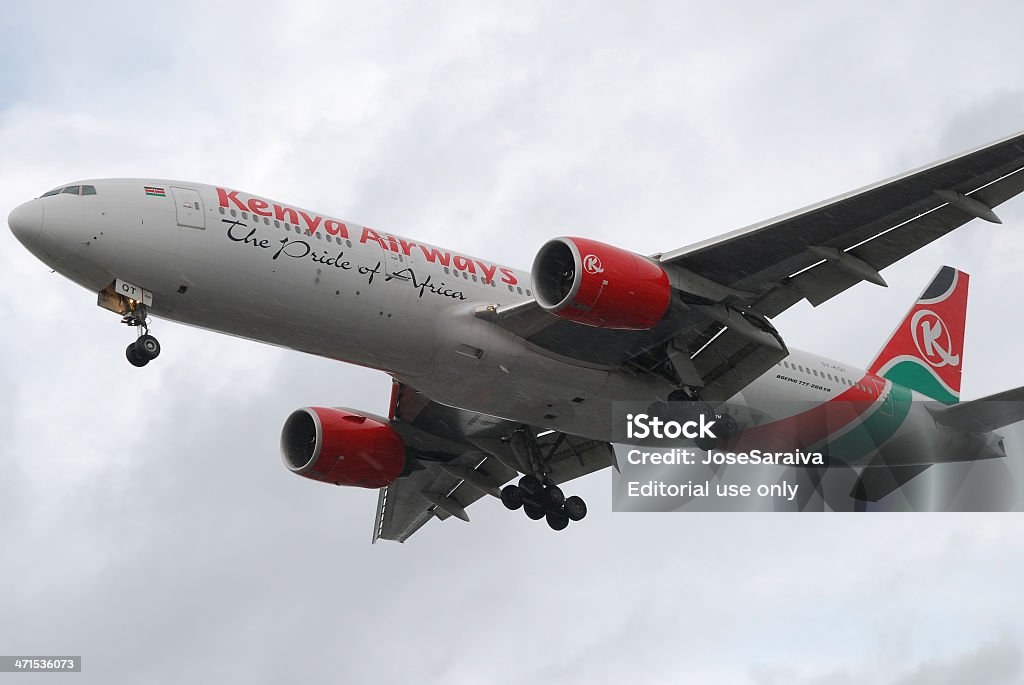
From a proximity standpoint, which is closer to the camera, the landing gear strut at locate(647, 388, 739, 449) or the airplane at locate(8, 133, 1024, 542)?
the airplane at locate(8, 133, 1024, 542)

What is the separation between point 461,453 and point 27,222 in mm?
12808

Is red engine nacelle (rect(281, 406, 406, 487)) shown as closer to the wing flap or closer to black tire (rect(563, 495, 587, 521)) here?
black tire (rect(563, 495, 587, 521))

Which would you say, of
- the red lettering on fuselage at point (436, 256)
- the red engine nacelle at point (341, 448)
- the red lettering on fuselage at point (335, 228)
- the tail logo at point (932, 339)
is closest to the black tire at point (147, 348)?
the red lettering on fuselage at point (335, 228)

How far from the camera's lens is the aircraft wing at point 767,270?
895 inches

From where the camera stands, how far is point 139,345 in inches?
878

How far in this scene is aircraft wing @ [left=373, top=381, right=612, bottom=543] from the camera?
2983 centimetres

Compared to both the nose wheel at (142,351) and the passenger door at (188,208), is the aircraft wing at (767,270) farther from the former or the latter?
the nose wheel at (142,351)

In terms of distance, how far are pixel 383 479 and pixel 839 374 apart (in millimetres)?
11253

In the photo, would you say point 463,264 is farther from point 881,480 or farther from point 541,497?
point 881,480

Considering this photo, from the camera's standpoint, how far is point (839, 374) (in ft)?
97.7

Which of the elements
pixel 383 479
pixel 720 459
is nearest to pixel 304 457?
pixel 383 479

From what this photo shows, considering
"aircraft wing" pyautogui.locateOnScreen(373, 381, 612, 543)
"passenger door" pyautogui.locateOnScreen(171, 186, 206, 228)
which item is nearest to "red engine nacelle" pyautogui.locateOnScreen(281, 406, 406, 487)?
"aircraft wing" pyautogui.locateOnScreen(373, 381, 612, 543)

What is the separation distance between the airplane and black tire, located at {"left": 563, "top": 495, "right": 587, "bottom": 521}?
0.22 ft

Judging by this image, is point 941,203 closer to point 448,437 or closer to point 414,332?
point 414,332
